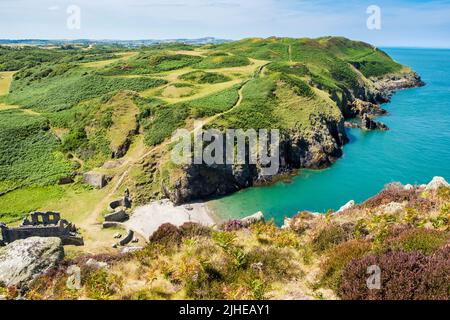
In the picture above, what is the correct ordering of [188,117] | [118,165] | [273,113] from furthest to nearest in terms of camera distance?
1. [273,113]
2. [188,117]
3. [118,165]

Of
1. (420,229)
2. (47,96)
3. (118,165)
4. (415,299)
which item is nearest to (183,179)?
(118,165)

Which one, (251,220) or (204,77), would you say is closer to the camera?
(251,220)

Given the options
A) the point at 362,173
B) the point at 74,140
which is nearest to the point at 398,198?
the point at 362,173

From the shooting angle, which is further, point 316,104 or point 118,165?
point 316,104

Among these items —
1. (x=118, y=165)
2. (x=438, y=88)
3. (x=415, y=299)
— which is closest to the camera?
(x=415, y=299)

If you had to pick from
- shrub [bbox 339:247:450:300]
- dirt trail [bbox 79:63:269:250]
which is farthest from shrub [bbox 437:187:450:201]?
dirt trail [bbox 79:63:269:250]

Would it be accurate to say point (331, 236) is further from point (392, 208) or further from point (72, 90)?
point (72, 90)

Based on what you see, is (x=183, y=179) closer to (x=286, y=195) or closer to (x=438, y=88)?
(x=286, y=195)

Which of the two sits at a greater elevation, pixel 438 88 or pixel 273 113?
pixel 438 88
